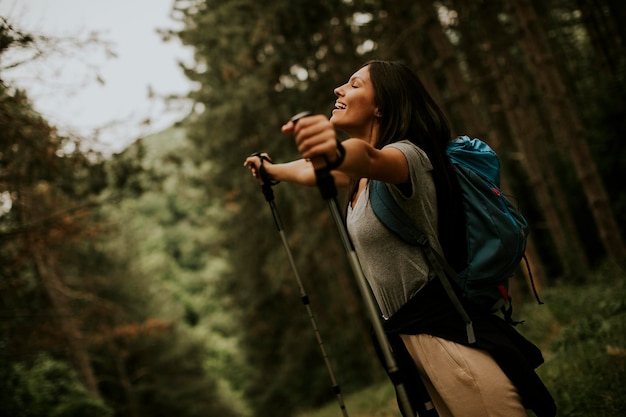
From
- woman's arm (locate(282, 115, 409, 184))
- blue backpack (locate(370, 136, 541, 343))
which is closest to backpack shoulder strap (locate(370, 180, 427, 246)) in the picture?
blue backpack (locate(370, 136, 541, 343))

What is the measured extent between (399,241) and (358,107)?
66 cm

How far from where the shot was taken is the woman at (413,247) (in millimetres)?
2197

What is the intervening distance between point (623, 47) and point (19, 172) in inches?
507

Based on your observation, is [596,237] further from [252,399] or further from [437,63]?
[252,399]

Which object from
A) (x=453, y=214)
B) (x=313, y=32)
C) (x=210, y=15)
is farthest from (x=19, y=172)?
(x=453, y=214)

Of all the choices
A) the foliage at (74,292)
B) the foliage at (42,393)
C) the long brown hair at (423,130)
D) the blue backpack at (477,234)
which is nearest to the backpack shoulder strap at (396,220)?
the blue backpack at (477,234)

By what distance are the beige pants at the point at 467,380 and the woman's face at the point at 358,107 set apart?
1010mm

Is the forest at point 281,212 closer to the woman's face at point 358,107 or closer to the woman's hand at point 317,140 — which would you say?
the woman's face at point 358,107

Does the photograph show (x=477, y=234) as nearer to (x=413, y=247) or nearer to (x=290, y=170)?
(x=413, y=247)

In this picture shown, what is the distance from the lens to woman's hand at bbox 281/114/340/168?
1.87 meters

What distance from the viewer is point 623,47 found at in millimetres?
12422

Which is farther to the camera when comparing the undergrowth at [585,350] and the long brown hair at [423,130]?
the undergrowth at [585,350]

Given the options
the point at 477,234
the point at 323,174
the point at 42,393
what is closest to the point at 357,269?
the point at 323,174

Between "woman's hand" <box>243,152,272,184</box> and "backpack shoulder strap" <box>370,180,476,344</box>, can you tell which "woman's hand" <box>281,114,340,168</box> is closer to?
"backpack shoulder strap" <box>370,180,476,344</box>
